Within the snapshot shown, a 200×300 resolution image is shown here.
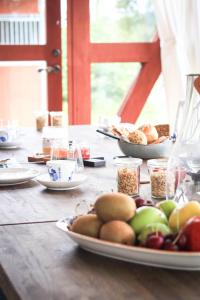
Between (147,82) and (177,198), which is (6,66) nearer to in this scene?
(147,82)

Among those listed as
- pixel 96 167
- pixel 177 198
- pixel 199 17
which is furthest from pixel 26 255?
pixel 199 17

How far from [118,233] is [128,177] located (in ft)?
2.23

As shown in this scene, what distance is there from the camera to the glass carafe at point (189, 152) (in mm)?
1847

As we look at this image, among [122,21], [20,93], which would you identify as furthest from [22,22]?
[122,21]

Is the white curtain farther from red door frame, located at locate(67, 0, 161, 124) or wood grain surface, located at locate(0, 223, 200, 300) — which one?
wood grain surface, located at locate(0, 223, 200, 300)

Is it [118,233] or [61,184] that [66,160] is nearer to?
[61,184]

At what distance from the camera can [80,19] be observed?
5082mm

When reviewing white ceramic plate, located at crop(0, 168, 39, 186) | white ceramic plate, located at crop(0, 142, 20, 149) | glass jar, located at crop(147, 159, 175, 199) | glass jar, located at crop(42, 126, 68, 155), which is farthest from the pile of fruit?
white ceramic plate, located at crop(0, 142, 20, 149)

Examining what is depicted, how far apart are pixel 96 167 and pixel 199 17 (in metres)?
2.20

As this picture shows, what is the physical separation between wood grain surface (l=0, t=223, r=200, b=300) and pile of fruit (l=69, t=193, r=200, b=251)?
0.18 feet

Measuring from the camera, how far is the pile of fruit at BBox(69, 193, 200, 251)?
132cm

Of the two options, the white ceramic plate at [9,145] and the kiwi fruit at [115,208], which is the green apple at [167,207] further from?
the white ceramic plate at [9,145]

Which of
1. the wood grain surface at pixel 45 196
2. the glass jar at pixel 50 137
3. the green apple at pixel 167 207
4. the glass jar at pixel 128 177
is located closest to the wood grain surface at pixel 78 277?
the green apple at pixel 167 207

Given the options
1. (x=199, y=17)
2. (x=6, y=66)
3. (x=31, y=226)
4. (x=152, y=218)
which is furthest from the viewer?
(x=6, y=66)
